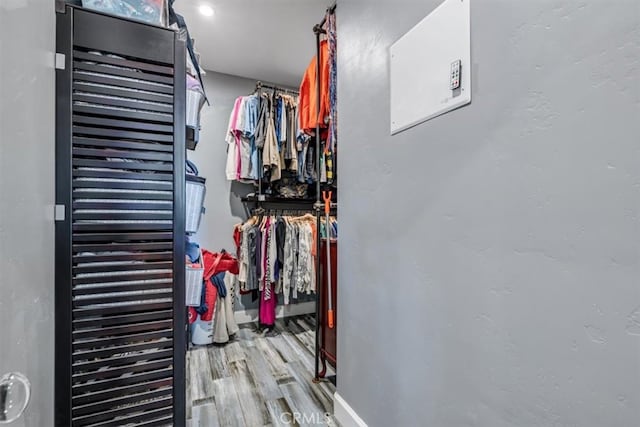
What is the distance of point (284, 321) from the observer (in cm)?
335

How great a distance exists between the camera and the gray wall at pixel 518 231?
601 millimetres

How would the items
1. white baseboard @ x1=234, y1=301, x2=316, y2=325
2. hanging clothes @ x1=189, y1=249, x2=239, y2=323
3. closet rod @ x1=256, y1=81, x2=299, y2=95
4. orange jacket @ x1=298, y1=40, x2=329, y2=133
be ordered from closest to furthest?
orange jacket @ x1=298, y1=40, x2=329, y2=133 → hanging clothes @ x1=189, y1=249, x2=239, y2=323 → closet rod @ x1=256, y1=81, x2=299, y2=95 → white baseboard @ x1=234, y1=301, x2=316, y2=325

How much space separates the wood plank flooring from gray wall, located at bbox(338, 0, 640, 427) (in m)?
0.66

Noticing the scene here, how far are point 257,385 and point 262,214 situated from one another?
66.3 inches

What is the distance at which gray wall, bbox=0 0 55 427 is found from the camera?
493 mm

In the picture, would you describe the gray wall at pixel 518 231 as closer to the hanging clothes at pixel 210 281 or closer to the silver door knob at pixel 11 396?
the silver door knob at pixel 11 396

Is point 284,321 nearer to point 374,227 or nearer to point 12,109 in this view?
point 374,227

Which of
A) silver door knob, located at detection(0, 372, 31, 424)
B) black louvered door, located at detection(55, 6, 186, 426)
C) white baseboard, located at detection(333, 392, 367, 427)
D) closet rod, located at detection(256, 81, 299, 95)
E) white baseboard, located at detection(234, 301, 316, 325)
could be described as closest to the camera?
silver door knob, located at detection(0, 372, 31, 424)

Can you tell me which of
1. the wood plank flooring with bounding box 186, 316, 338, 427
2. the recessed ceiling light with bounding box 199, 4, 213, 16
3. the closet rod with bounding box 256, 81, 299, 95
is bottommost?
the wood plank flooring with bounding box 186, 316, 338, 427

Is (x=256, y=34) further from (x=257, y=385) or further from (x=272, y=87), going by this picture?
(x=257, y=385)

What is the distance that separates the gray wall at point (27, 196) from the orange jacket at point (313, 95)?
146cm

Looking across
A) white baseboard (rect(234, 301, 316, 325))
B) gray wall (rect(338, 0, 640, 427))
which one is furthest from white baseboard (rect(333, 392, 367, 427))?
white baseboard (rect(234, 301, 316, 325))

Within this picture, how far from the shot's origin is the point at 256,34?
2514mm

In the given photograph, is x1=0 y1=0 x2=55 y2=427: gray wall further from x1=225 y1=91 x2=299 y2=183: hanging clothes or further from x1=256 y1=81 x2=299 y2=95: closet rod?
x1=256 y1=81 x2=299 y2=95: closet rod
